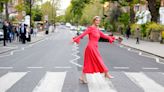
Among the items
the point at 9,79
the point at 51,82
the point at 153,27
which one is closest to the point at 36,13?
the point at 153,27

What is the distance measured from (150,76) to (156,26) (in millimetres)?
31024

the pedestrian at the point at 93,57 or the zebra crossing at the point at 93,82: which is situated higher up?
the pedestrian at the point at 93,57

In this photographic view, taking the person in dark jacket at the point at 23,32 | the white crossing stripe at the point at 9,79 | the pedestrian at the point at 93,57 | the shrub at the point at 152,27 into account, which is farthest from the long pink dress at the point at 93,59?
the shrub at the point at 152,27

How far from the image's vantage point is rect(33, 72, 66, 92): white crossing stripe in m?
10.5

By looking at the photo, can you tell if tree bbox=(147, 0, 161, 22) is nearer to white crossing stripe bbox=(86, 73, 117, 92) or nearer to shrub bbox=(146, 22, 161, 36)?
shrub bbox=(146, 22, 161, 36)

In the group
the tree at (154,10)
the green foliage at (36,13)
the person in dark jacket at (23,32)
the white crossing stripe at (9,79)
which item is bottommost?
the green foliage at (36,13)

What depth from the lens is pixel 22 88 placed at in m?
10.7

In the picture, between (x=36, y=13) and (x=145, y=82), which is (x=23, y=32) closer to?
(x=145, y=82)

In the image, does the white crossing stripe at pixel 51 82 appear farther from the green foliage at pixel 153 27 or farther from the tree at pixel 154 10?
the tree at pixel 154 10

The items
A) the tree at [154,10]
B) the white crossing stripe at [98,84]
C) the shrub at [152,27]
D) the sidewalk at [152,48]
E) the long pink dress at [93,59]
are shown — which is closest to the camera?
the white crossing stripe at [98,84]

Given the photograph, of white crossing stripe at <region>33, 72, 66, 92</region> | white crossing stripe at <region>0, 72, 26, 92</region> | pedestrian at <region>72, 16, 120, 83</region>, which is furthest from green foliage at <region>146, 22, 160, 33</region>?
pedestrian at <region>72, 16, 120, 83</region>

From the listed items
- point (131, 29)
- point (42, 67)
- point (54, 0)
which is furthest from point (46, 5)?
point (42, 67)

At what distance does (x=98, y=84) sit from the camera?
11414 millimetres

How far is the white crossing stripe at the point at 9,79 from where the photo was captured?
10.9 metres
